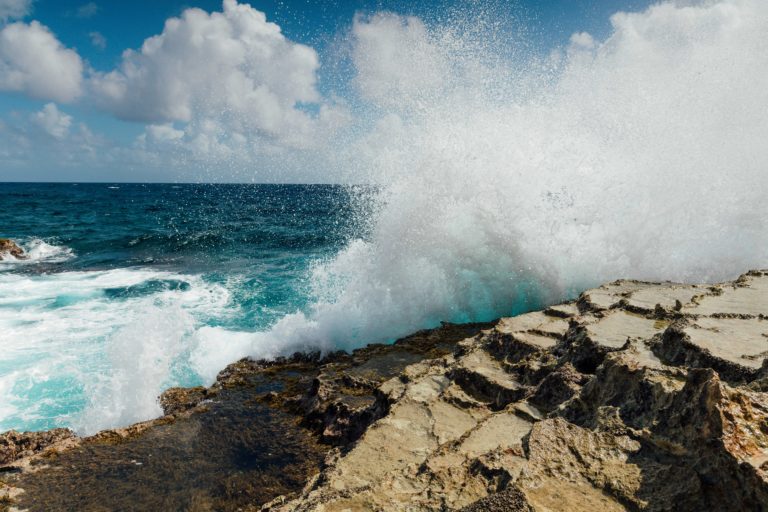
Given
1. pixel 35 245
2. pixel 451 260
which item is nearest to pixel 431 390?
pixel 451 260

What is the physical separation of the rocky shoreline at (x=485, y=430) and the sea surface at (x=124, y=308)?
1.39 metres

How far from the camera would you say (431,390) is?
15.3 feet

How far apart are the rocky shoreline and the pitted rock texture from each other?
1cm

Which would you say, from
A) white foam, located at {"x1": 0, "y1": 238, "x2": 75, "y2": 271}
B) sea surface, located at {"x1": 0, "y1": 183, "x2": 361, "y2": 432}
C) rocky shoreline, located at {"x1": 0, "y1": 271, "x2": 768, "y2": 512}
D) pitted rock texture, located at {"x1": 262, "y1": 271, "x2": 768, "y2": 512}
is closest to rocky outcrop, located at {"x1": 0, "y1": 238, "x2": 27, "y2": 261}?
white foam, located at {"x1": 0, "y1": 238, "x2": 75, "y2": 271}

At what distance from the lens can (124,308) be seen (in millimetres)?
12711

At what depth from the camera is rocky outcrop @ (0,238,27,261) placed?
21.0 m

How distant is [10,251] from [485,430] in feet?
86.0

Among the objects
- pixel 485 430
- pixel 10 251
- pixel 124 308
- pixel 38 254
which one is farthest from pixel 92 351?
pixel 38 254

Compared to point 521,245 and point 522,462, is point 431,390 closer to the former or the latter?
point 522,462

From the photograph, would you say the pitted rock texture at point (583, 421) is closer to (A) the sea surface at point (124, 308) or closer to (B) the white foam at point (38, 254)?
(A) the sea surface at point (124, 308)

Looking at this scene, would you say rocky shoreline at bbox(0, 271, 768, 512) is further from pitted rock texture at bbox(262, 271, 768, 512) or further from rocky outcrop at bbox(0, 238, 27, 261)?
rocky outcrop at bbox(0, 238, 27, 261)

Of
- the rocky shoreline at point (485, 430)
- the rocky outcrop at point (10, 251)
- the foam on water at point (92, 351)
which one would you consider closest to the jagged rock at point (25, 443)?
the rocky shoreline at point (485, 430)

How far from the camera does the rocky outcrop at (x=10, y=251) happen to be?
2100 centimetres

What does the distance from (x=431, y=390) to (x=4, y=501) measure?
4.59 metres
